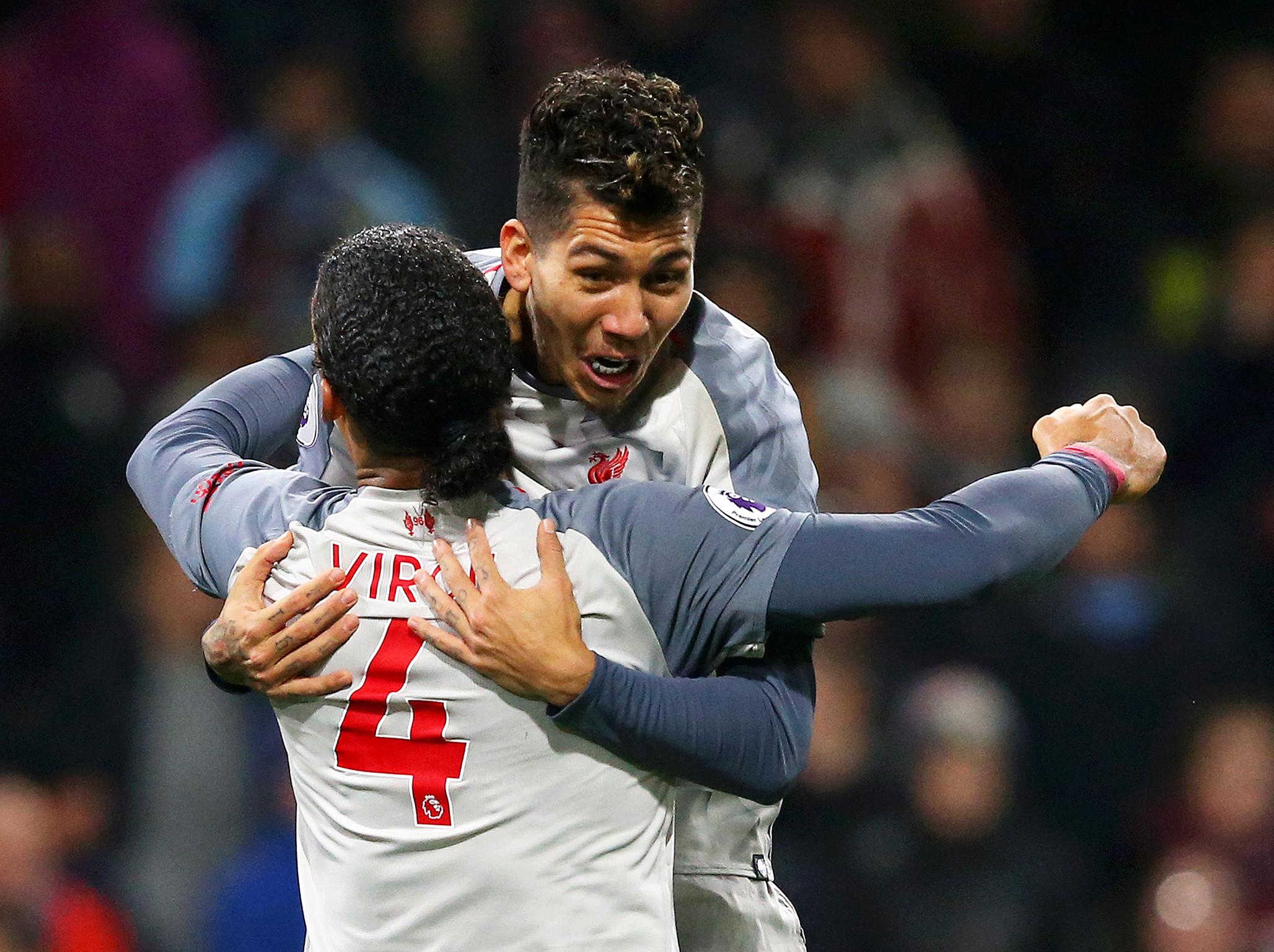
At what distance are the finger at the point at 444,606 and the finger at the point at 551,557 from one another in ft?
0.32

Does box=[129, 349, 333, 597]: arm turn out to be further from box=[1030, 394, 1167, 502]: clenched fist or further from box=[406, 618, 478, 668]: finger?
box=[1030, 394, 1167, 502]: clenched fist

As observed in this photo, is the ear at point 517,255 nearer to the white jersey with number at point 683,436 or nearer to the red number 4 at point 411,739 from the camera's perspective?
the white jersey with number at point 683,436

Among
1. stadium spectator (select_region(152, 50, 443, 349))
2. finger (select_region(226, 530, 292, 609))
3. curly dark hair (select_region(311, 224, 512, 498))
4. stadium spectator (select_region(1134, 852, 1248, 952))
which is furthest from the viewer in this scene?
stadium spectator (select_region(152, 50, 443, 349))

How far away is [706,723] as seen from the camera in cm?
186

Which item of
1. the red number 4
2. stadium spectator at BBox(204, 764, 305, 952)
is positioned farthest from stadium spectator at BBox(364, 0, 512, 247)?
the red number 4

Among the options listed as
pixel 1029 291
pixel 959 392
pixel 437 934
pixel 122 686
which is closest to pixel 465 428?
pixel 437 934

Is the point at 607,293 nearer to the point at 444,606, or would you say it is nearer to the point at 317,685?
the point at 444,606

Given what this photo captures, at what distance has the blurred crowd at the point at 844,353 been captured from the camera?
4.27m

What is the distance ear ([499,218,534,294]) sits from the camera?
7.11ft

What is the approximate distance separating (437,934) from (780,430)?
0.75 metres

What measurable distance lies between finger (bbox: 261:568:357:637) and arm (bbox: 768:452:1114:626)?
1.55ft

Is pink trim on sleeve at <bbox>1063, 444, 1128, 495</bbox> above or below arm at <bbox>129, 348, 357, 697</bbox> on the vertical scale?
above

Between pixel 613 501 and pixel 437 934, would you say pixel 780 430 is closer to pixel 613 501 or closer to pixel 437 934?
pixel 613 501

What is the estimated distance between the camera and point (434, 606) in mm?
1836
